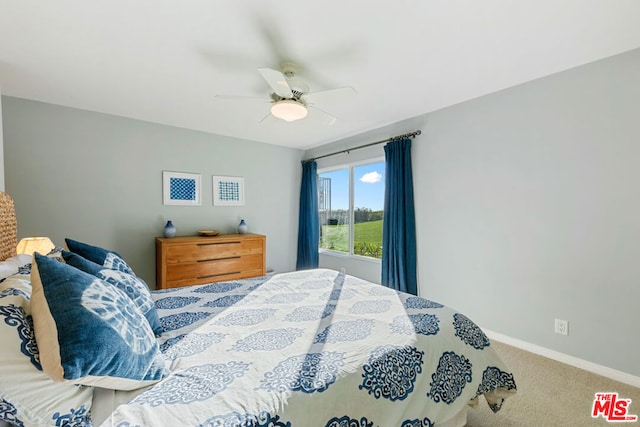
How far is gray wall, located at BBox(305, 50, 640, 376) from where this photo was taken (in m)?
2.08

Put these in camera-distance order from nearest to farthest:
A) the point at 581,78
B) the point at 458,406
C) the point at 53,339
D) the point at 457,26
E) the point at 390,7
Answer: the point at 53,339 < the point at 458,406 < the point at 390,7 < the point at 457,26 < the point at 581,78

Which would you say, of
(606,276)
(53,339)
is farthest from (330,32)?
(606,276)

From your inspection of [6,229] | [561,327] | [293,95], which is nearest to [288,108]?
[293,95]

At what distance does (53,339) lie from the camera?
78 cm

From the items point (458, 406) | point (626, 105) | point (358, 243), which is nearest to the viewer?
point (458, 406)

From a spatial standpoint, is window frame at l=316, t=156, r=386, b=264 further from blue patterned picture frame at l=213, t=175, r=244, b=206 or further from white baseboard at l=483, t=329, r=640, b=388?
white baseboard at l=483, t=329, r=640, b=388

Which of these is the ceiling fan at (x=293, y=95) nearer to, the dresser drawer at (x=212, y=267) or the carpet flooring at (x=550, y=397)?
the dresser drawer at (x=212, y=267)

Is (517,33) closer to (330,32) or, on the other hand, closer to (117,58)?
Result: (330,32)

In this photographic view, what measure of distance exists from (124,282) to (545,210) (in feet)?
10.2

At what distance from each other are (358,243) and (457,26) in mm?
3048

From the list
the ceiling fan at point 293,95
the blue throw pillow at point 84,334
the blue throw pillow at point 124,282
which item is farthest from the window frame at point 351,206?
the blue throw pillow at point 84,334

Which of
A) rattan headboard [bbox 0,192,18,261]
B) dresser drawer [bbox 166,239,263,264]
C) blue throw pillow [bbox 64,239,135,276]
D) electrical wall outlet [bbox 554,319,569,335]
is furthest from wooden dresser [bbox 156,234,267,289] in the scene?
electrical wall outlet [bbox 554,319,569,335]

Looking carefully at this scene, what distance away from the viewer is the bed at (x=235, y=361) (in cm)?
79

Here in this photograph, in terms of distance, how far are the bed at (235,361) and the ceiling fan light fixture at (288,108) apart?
1462 mm
